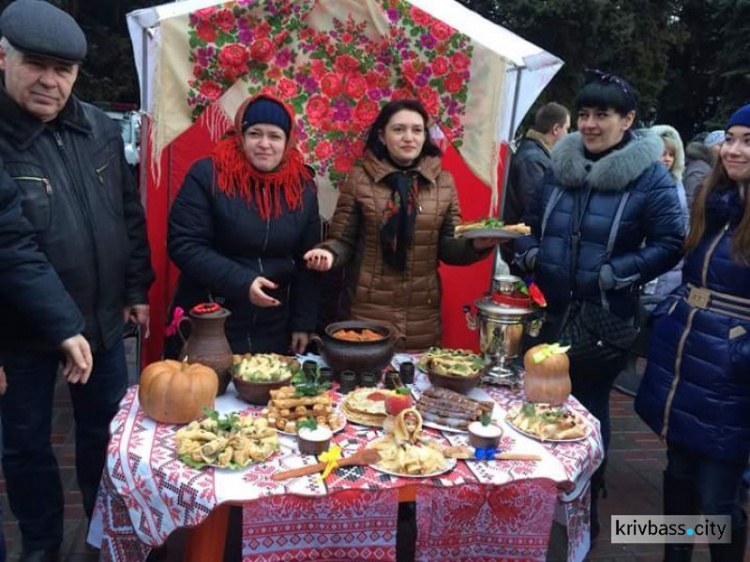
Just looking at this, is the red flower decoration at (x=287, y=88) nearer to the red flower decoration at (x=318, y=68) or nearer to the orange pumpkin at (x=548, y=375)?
the red flower decoration at (x=318, y=68)

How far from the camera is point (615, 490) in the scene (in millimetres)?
3779

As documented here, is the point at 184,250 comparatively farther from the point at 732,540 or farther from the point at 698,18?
the point at 698,18

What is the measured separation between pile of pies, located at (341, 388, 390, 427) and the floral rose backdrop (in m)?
1.74

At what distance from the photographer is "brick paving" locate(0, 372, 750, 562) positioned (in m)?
3.01

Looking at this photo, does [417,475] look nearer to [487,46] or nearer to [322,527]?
[322,527]

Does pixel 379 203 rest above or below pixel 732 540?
above

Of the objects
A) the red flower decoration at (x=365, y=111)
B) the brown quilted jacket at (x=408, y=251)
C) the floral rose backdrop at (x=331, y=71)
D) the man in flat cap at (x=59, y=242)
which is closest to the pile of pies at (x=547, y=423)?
the brown quilted jacket at (x=408, y=251)

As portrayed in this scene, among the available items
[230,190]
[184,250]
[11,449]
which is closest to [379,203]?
[230,190]

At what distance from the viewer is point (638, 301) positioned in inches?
118

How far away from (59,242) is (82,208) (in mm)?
168

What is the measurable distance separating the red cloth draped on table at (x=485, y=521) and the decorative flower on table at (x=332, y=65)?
7.32 feet

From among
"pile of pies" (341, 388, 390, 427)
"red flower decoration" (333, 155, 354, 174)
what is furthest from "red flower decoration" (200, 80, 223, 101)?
"pile of pies" (341, 388, 390, 427)

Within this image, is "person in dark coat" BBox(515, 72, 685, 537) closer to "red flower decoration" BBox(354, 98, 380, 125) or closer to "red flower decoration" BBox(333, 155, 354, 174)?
"red flower decoration" BBox(354, 98, 380, 125)

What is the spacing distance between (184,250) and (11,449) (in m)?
1.00
